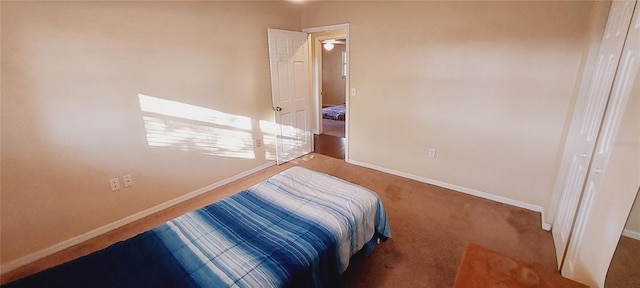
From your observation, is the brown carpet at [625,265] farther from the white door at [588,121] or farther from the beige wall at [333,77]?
the beige wall at [333,77]

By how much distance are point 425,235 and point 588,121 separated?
55.3 inches

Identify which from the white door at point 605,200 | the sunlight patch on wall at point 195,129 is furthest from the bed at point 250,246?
the sunlight patch on wall at point 195,129

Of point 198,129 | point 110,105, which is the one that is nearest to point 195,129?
point 198,129

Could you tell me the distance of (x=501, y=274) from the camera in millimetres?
1080

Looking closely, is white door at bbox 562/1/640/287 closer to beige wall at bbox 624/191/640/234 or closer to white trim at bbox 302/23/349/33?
beige wall at bbox 624/191/640/234

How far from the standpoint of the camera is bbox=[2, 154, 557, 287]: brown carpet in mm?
1861

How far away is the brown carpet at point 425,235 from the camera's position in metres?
1.86

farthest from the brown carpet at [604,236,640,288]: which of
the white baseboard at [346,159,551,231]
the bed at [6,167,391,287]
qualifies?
the white baseboard at [346,159,551,231]

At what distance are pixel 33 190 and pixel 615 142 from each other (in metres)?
3.61

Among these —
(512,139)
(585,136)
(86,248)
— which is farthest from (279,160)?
(585,136)

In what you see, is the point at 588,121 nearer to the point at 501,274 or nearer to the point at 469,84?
the point at 469,84

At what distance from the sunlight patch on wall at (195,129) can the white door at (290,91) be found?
51 cm

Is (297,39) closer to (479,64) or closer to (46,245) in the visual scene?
(479,64)

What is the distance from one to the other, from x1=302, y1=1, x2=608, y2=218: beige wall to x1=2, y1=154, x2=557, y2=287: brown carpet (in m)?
0.38
